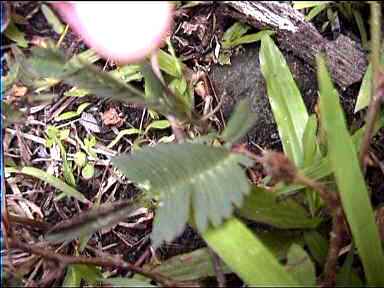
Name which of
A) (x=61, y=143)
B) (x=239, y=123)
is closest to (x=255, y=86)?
(x=61, y=143)

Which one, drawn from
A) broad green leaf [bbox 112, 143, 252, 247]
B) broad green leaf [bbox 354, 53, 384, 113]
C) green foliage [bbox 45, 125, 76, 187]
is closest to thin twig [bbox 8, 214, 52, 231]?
green foliage [bbox 45, 125, 76, 187]

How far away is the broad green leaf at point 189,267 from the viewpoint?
122 cm

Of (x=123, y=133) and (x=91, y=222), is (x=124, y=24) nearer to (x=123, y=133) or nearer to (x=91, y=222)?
(x=91, y=222)

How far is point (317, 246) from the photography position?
4.10 feet

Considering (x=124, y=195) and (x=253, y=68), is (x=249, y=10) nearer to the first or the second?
(x=253, y=68)

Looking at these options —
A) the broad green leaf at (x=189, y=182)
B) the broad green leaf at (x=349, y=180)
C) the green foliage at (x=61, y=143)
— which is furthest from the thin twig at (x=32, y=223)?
the broad green leaf at (x=349, y=180)

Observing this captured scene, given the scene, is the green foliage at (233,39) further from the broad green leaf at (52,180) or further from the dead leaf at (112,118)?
the broad green leaf at (52,180)

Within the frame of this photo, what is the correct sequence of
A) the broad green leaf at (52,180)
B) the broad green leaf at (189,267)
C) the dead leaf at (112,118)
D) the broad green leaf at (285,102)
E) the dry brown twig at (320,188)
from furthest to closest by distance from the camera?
the dead leaf at (112,118)
the broad green leaf at (52,180)
the broad green leaf at (285,102)
the broad green leaf at (189,267)
the dry brown twig at (320,188)

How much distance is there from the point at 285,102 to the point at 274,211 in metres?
0.31

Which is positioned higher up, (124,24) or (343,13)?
(124,24)

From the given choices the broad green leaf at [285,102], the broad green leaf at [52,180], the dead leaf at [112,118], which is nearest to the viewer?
the broad green leaf at [285,102]

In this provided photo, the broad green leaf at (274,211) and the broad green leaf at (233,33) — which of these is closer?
the broad green leaf at (274,211)

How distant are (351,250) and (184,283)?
0.32 meters

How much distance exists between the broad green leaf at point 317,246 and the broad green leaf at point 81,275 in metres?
0.40
